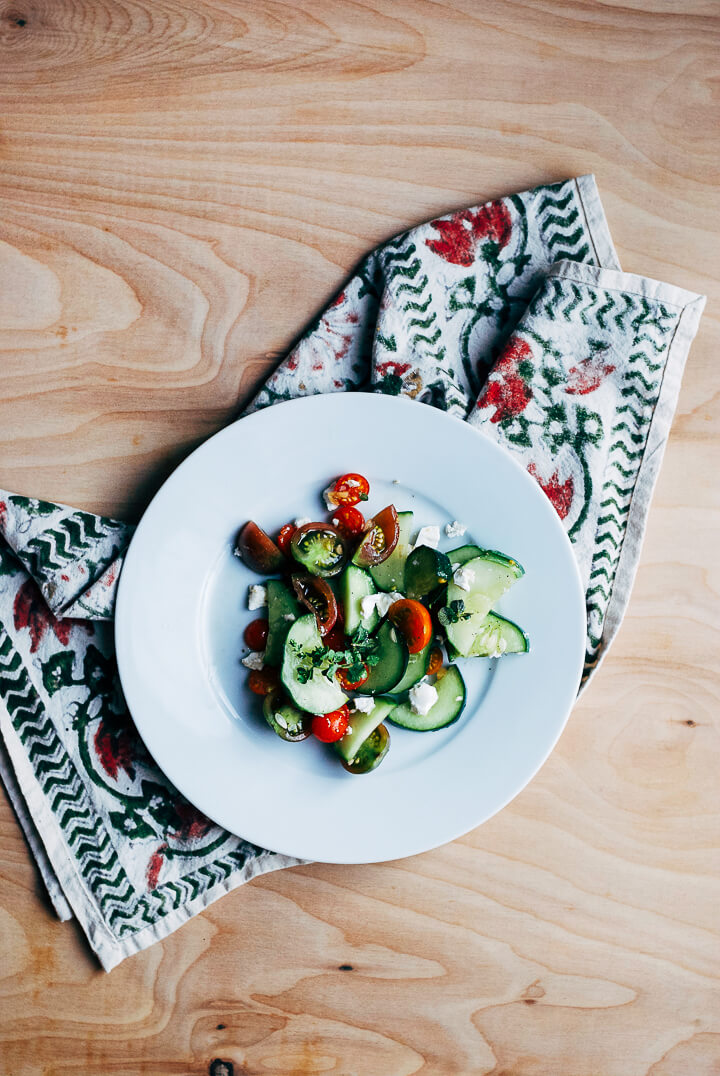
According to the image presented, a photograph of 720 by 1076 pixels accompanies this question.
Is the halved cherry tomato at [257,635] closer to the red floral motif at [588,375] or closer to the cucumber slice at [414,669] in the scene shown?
the cucumber slice at [414,669]

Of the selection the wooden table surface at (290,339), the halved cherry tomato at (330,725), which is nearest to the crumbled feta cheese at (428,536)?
the halved cherry tomato at (330,725)

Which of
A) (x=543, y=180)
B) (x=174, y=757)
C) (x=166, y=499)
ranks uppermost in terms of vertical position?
(x=543, y=180)

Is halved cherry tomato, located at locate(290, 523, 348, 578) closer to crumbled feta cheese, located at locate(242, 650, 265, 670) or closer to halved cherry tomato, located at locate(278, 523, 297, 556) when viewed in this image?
halved cherry tomato, located at locate(278, 523, 297, 556)

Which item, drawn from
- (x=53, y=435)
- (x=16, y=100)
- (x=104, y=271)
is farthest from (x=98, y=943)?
(x=16, y=100)

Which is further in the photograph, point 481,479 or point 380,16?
point 380,16

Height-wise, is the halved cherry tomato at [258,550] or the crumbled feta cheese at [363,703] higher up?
the halved cherry tomato at [258,550]

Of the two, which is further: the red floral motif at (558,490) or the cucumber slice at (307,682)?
the red floral motif at (558,490)

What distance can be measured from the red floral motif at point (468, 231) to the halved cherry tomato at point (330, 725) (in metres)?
0.86

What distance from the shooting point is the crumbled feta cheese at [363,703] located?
1291 mm

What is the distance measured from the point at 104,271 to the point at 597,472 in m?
1.01

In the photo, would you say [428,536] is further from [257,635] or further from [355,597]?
[257,635]

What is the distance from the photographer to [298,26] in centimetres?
144

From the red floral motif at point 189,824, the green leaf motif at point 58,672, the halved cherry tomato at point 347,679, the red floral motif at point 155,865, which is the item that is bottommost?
the red floral motif at point 155,865

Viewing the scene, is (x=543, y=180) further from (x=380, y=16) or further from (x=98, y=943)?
(x=98, y=943)
